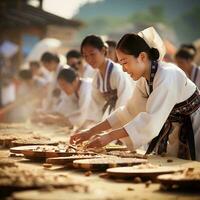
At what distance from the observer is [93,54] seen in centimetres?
733

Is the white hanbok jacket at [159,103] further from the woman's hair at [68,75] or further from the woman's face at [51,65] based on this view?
the woman's face at [51,65]

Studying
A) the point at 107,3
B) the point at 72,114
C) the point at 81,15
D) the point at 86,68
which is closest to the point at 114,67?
the point at 72,114

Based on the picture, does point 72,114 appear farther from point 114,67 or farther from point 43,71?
point 43,71

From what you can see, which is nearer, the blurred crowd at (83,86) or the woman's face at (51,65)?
the blurred crowd at (83,86)

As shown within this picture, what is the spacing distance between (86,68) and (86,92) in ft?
8.81

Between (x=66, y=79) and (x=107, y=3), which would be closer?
(x=66, y=79)

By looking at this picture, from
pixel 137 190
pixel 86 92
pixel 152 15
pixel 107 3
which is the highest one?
pixel 107 3

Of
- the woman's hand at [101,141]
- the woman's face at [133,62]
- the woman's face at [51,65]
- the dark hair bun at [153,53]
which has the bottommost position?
the woman's hand at [101,141]

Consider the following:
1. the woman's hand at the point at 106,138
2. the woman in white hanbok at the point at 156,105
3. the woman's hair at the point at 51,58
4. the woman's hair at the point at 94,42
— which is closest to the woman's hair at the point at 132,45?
the woman in white hanbok at the point at 156,105

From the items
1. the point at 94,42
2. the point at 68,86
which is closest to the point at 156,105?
the point at 94,42

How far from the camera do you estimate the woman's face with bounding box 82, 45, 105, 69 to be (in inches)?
287

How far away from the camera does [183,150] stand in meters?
5.38

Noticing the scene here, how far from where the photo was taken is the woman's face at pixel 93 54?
7285 mm

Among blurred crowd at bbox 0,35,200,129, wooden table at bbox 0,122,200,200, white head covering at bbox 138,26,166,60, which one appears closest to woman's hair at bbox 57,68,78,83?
blurred crowd at bbox 0,35,200,129
